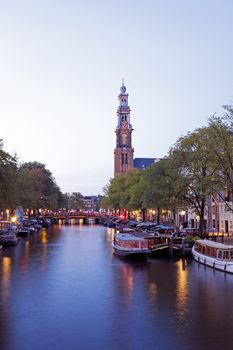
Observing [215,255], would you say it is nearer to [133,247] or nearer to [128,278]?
[128,278]

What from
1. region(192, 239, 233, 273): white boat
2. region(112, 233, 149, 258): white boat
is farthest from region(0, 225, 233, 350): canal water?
region(112, 233, 149, 258): white boat

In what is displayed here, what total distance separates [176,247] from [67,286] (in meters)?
27.2

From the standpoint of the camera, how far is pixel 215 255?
55188 millimetres

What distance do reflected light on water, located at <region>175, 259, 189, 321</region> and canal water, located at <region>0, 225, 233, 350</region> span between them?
2.7 inches

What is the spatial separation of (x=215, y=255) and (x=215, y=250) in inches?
22.3

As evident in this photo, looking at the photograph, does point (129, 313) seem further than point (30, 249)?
No

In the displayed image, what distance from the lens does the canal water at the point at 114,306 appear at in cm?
2825

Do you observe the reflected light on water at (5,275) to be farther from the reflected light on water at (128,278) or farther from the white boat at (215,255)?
the white boat at (215,255)

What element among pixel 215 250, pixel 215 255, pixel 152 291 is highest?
pixel 215 250

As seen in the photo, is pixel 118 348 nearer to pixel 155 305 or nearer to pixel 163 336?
pixel 163 336

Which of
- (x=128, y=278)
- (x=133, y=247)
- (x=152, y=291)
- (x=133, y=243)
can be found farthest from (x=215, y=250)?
(x=152, y=291)

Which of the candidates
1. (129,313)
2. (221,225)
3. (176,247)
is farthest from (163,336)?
(221,225)

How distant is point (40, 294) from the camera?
41.3 meters

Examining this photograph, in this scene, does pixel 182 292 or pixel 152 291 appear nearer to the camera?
pixel 182 292
